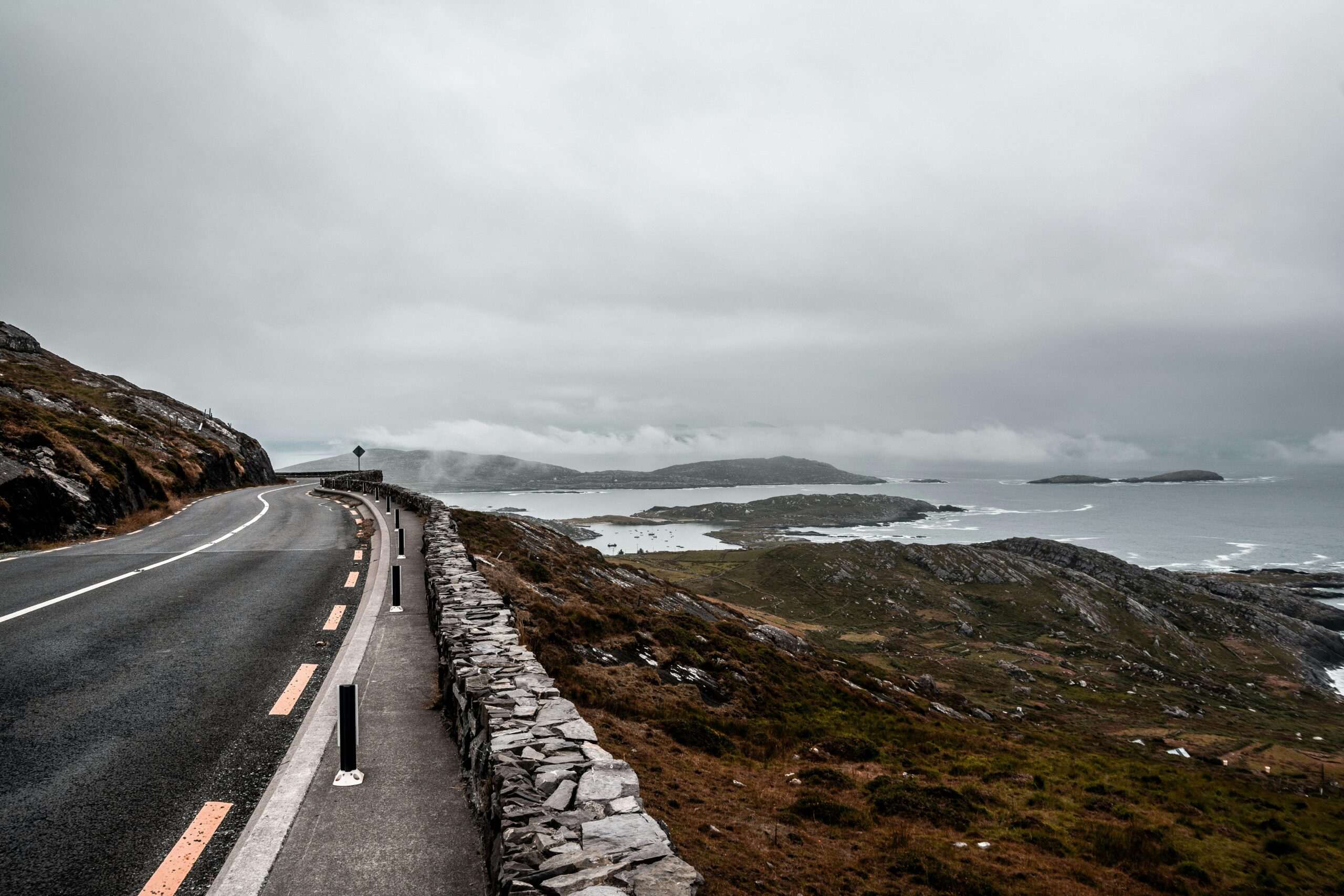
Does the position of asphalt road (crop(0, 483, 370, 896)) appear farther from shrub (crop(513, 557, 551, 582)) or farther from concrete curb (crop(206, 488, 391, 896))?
shrub (crop(513, 557, 551, 582))

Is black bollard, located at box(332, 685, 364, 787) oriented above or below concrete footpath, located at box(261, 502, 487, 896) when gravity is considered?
above

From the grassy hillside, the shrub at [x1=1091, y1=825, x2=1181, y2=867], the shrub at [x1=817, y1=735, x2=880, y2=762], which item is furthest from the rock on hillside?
the shrub at [x1=1091, y1=825, x2=1181, y2=867]

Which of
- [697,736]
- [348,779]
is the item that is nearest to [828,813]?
[697,736]

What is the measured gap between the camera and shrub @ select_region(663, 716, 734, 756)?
12.9 metres

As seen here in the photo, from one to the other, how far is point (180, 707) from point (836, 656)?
1772 inches

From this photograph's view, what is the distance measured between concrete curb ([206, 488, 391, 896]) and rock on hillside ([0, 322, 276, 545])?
2120 cm

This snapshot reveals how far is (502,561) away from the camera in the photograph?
23.5 metres

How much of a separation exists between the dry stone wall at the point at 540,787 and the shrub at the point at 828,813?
530 centimetres

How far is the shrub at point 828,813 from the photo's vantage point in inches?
395

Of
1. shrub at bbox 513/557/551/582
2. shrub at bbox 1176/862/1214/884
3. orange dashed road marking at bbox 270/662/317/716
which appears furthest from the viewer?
shrub at bbox 513/557/551/582

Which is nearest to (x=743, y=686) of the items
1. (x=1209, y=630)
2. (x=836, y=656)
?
(x=836, y=656)

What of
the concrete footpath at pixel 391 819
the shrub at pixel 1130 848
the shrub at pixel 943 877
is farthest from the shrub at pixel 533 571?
the shrub at pixel 1130 848

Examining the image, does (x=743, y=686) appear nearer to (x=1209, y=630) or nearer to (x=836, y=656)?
(x=836, y=656)

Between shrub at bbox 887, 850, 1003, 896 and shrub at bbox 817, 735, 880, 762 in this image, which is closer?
shrub at bbox 887, 850, 1003, 896
